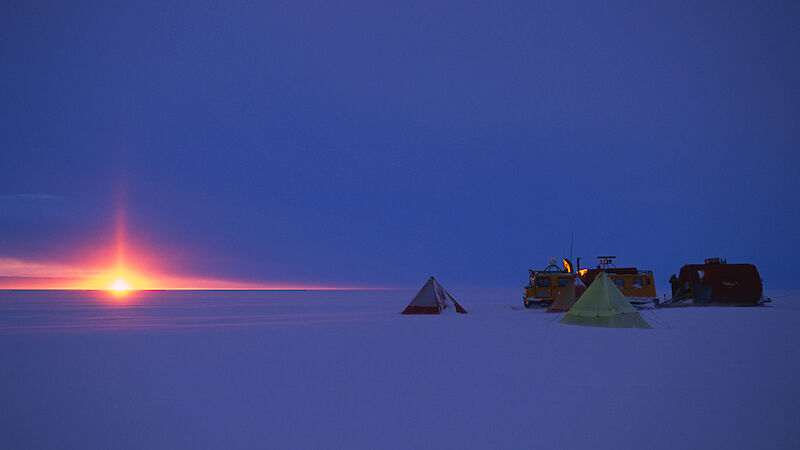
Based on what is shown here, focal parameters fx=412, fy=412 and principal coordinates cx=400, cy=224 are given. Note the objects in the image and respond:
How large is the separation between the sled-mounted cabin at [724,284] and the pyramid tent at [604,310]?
52.5ft

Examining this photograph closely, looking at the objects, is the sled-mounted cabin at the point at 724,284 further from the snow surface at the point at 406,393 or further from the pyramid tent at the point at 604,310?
the snow surface at the point at 406,393

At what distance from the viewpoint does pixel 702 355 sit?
931cm

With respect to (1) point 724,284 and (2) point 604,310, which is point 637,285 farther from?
(2) point 604,310

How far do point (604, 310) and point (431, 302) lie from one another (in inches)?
384

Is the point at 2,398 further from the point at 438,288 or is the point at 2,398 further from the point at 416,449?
the point at 438,288

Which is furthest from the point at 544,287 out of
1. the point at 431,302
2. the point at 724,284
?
the point at 724,284

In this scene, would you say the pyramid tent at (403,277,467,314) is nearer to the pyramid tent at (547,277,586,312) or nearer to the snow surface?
the pyramid tent at (547,277,586,312)

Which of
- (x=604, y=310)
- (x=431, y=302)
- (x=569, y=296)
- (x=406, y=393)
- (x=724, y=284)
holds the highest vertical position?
(x=724, y=284)

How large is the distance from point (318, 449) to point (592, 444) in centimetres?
295

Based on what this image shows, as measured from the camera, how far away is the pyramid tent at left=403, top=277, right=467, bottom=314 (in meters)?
22.9

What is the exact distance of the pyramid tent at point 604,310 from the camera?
48.5ft

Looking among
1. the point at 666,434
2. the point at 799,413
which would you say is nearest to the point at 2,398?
the point at 666,434

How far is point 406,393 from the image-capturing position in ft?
21.3

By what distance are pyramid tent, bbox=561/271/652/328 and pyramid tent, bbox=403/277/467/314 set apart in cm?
787
